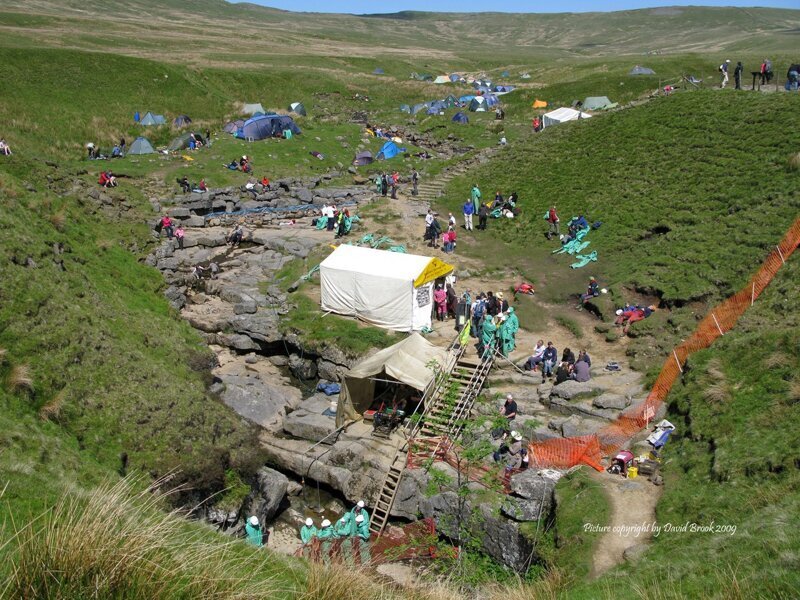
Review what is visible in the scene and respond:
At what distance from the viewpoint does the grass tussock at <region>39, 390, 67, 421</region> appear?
16.8 meters

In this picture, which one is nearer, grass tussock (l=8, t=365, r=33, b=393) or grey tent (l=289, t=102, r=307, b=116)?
grass tussock (l=8, t=365, r=33, b=393)

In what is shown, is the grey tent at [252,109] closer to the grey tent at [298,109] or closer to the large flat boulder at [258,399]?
the grey tent at [298,109]

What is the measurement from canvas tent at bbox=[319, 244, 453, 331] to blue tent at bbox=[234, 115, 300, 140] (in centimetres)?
3262

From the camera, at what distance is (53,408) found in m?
17.1

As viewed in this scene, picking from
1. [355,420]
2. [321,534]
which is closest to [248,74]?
[355,420]

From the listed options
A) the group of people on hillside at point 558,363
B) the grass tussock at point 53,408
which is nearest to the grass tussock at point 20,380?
the grass tussock at point 53,408

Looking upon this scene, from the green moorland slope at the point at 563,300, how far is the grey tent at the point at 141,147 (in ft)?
8.67

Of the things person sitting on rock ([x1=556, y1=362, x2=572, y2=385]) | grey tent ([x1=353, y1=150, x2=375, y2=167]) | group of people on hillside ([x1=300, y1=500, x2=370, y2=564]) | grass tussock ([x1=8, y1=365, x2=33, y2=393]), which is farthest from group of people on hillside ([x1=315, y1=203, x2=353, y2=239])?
grass tussock ([x1=8, y1=365, x2=33, y2=393])

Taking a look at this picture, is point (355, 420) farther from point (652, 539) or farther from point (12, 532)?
point (12, 532)

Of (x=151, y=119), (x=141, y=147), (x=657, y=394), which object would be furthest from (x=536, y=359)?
(x=151, y=119)

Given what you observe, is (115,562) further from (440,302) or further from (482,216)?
(482,216)

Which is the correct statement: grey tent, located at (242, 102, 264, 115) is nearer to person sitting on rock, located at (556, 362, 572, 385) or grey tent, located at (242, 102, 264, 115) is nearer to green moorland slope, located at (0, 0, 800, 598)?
green moorland slope, located at (0, 0, 800, 598)

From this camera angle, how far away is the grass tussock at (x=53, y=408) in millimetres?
16777

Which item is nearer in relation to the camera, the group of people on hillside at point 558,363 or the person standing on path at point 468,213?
the group of people on hillside at point 558,363
